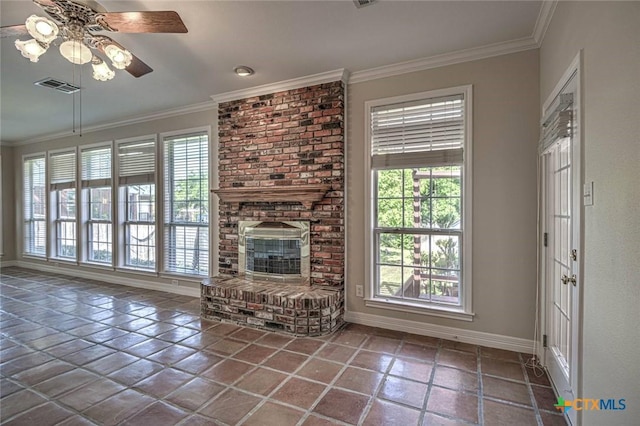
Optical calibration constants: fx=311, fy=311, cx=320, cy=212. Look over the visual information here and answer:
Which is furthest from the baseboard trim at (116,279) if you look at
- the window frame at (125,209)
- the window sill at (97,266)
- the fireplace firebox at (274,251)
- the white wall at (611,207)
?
the white wall at (611,207)

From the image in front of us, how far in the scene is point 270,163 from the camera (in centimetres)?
392

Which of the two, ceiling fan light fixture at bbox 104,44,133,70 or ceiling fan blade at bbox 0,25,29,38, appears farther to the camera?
ceiling fan light fixture at bbox 104,44,133,70

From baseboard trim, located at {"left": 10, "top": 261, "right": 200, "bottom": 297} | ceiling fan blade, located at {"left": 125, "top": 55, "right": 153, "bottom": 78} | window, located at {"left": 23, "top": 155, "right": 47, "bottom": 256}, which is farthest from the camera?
window, located at {"left": 23, "top": 155, "right": 47, "bottom": 256}

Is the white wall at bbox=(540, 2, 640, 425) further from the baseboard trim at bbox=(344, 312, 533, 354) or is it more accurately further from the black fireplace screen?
the black fireplace screen

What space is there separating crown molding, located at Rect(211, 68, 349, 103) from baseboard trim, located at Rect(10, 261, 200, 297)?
111 inches

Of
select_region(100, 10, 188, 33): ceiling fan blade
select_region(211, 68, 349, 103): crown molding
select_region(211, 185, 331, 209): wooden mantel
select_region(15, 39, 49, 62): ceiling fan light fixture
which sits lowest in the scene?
select_region(211, 185, 331, 209): wooden mantel

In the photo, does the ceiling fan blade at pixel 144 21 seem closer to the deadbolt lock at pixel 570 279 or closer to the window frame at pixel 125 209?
the deadbolt lock at pixel 570 279

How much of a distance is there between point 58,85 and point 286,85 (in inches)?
109

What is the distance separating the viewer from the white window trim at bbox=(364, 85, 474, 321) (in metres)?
2.99

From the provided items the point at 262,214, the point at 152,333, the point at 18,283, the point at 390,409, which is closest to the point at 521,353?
the point at 390,409

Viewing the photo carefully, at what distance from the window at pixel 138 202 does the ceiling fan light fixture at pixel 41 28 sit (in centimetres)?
329

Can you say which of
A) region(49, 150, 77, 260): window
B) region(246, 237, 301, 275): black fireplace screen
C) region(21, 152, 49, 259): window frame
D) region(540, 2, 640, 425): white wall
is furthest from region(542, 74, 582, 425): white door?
region(21, 152, 49, 259): window frame

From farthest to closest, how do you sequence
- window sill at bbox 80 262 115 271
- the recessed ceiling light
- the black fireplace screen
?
window sill at bbox 80 262 115 271, the black fireplace screen, the recessed ceiling light

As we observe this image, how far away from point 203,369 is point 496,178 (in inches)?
121
